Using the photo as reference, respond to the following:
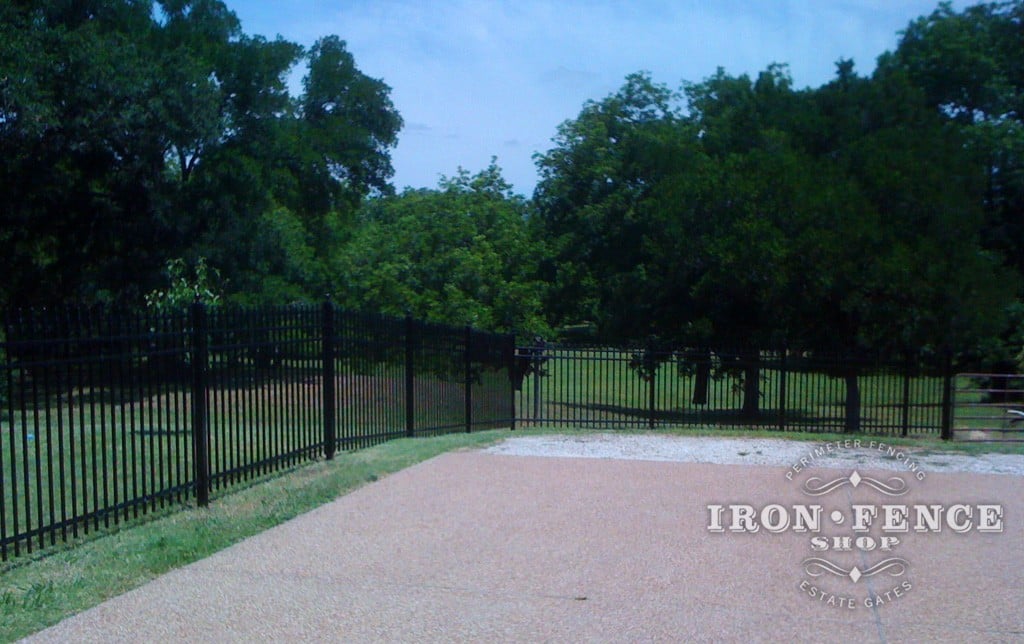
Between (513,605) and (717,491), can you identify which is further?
(717,491)

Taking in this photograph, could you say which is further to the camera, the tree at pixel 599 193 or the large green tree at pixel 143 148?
the tree at pixel 599 193

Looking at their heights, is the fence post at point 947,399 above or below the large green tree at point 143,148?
below

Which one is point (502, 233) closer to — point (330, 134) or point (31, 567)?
point (330, 134)

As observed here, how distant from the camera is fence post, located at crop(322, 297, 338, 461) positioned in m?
10.8

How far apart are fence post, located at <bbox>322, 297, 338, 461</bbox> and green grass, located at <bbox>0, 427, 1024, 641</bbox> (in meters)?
0.23

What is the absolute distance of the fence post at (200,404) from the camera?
8508 mm

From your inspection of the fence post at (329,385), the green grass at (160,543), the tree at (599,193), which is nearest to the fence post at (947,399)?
the green grass at (160,543)

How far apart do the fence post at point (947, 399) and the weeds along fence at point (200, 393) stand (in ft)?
27.2

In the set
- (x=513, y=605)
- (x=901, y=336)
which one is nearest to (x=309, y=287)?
(x=901, y=336)

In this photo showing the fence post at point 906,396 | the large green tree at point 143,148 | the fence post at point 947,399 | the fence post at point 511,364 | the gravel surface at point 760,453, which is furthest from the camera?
the large green tree at point 143,148

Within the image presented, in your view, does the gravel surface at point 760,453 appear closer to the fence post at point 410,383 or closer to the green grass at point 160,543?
the fence post at point 410,383

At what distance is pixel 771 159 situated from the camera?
2320 cm

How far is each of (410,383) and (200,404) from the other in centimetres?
520

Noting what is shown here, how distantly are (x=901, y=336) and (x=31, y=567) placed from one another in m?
18.7
